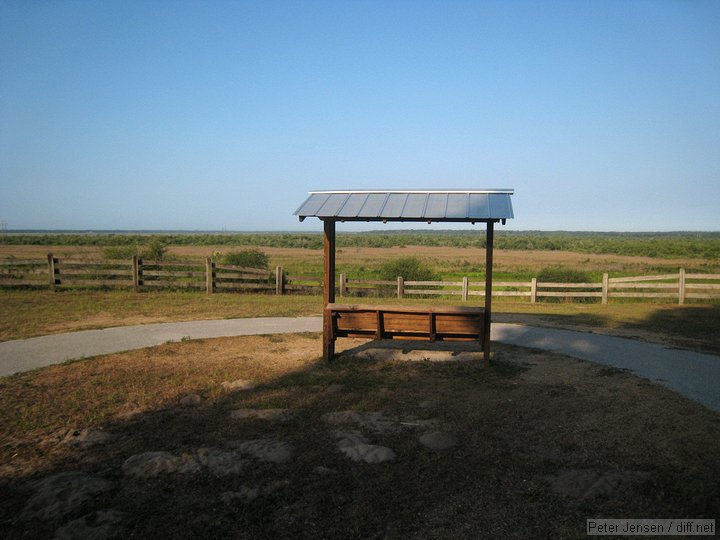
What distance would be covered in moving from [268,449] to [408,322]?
4.13m

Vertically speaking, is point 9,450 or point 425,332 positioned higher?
point 425,332

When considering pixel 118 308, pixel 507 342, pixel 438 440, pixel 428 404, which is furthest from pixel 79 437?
pixel 118 308

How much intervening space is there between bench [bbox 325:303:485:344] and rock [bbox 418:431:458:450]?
10.3ft

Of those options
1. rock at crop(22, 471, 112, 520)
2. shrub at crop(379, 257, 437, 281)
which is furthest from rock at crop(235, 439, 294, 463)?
shrub at crop(379, 257, 437, 281)

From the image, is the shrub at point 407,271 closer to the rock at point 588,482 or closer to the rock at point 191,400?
the rock at point 191,400

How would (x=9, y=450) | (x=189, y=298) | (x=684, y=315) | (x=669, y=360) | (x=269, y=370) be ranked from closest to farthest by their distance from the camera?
(x=9, y=450) < (x=269, y=370) < (x=669, y=360) < (x=684, y=315) < (x=189, y=298)

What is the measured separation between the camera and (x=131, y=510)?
163 inches

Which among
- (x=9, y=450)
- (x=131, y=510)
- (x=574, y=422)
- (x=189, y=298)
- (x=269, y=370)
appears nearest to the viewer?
(x=131, y=510)

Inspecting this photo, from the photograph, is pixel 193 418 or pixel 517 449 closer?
pixel 517 449

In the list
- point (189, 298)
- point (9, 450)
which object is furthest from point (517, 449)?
point (189, 298)

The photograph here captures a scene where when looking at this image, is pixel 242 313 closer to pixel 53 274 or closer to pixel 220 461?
pixel 53 274

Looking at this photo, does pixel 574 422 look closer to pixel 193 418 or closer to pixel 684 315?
pixel 193 418

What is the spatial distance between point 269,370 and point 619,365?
5778 millimetres

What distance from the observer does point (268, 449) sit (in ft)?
17.4
